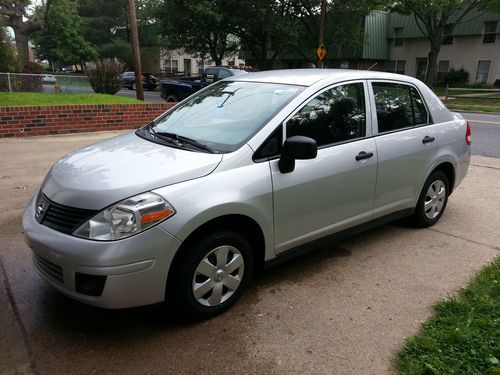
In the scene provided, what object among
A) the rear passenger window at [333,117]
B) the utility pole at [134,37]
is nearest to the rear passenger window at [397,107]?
the rear passenger window at [333,117]

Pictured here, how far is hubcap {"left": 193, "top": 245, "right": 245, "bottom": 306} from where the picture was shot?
2814 millimetres

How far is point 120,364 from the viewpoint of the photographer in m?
2.52

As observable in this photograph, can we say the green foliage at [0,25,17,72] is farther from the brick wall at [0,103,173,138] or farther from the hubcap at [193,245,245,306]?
the hubcap at [193,245,245,306]

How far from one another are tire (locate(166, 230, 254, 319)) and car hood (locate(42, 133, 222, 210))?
0.45 meters

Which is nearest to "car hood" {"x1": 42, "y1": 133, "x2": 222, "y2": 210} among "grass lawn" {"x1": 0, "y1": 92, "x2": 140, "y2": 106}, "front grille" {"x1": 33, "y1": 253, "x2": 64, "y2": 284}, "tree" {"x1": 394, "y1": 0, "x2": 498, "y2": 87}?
"front grille" {"x1": 33, "y1": 253, "x2": 64, "y2": 284}

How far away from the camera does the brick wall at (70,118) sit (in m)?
8.26

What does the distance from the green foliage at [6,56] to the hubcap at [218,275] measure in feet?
47.1

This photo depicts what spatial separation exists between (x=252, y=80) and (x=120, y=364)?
254 cm

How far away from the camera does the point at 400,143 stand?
13.1 ft

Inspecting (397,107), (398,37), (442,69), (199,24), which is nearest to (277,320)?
(397,107)

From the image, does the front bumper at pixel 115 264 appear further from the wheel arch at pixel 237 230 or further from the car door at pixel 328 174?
the car door at pixel 328 174

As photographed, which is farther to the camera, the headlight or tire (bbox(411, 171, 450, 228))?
tire (bbox(411, 171, 450, 228))

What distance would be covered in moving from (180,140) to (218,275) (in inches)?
42.8

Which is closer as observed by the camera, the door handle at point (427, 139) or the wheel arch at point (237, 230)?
the wheel arch at point (237, 230)
